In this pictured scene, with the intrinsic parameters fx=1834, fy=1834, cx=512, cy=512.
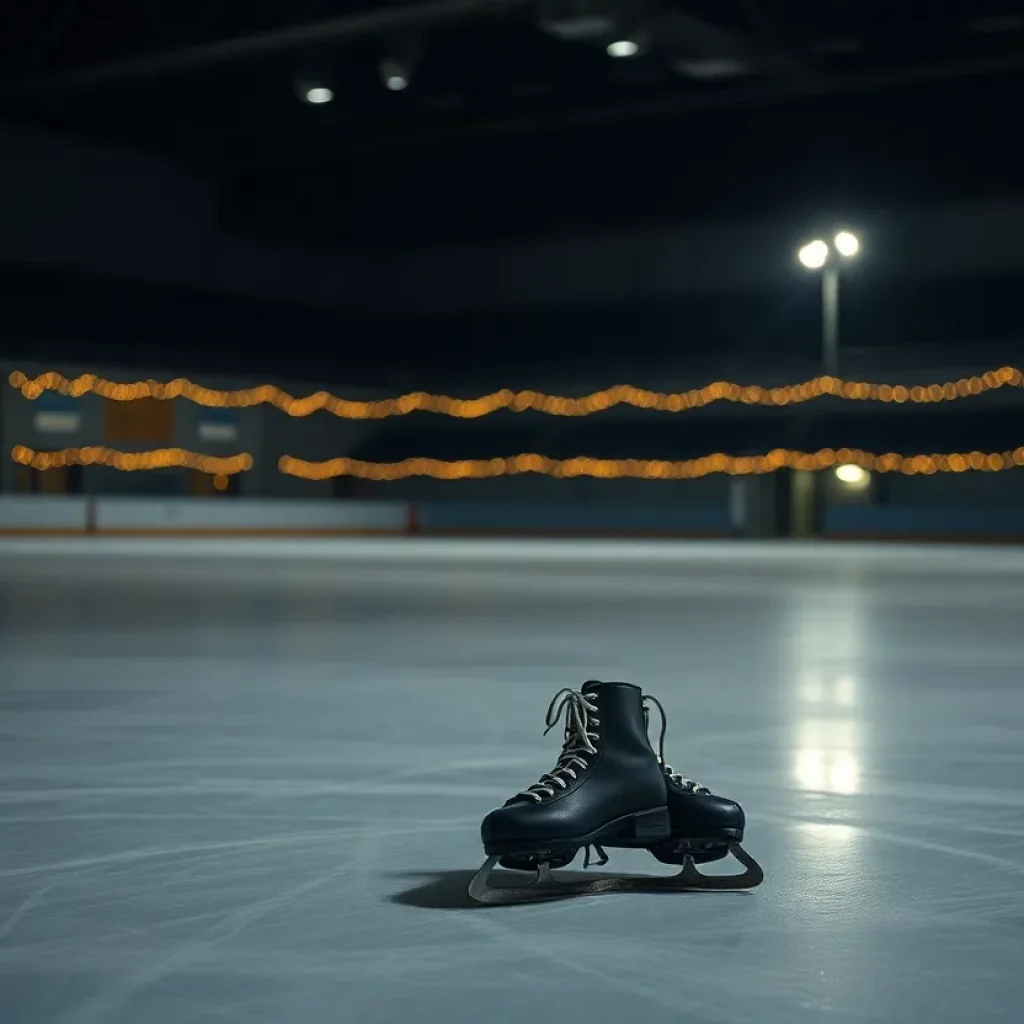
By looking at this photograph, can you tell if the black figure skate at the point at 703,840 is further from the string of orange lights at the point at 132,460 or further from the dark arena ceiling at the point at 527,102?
the string of orange lights at the point at 132,460

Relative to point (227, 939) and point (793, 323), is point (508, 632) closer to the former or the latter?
point (227, 939)

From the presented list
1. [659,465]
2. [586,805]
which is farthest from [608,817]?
[659,465]

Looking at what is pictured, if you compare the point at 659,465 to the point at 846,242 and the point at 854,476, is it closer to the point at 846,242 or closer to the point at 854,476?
the point at 854,476

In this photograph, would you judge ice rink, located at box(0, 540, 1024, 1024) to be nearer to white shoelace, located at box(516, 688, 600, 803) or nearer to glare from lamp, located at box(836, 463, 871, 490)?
white shoelace, located at box(516, 688, 600, 803)

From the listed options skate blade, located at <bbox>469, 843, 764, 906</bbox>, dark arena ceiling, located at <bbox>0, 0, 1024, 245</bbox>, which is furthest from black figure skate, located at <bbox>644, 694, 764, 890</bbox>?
dark arena ceiling, located at <bbox>0, 0, 1024, 245</bbox>

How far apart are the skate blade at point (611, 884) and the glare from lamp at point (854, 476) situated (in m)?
27.2

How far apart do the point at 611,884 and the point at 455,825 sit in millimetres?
583

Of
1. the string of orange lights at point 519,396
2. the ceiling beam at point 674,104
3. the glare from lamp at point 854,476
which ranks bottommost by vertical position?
the glare from lamp at point 854,476

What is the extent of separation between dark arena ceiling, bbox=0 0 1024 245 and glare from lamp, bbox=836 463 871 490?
4.27m

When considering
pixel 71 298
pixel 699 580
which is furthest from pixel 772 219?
pixel 699 580

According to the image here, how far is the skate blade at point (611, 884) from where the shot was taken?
7.83 feet

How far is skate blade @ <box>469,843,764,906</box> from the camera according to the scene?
2387 millimetres

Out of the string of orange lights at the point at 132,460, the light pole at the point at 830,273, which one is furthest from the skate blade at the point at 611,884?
the string of orange lights at the point at 132,460

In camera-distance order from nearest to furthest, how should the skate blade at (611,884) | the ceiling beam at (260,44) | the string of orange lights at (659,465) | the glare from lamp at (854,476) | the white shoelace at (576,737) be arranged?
the skate blade at (611,884) → the white shoelace at (576,737) → the ceiling beam at (260,44) → the string of orange lights at (659,465) → the glare from lamp at (854,476)
